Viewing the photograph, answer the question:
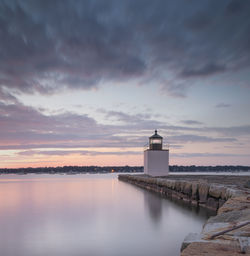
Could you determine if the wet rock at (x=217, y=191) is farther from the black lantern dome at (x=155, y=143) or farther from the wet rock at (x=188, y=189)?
the black lantern dome at (x=155, y=143)

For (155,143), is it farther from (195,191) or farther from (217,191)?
(217,191)

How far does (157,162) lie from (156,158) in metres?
0.32

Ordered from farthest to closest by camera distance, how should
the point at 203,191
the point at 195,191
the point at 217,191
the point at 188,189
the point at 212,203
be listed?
the point at 188,189
the point at 195,191
the point at 203,191
the point at 212,203
the point at 217,191

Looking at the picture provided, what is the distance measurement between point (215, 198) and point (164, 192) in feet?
17.0

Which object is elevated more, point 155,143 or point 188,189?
point 155,143

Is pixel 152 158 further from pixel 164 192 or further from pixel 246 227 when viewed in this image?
pixel 246 227

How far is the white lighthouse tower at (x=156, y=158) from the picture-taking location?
16.3m

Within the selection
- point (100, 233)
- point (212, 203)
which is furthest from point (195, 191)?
point (100, 233)

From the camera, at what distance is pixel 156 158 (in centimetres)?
1639

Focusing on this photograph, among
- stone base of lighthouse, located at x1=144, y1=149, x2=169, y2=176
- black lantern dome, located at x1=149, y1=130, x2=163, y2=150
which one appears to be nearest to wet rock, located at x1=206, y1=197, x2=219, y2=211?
stone base of lighthouse, located at x1=144, y1=149, x2=169, y2=176

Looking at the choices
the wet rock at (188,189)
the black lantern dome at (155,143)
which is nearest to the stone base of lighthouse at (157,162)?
the black lantern dome at (155,143)

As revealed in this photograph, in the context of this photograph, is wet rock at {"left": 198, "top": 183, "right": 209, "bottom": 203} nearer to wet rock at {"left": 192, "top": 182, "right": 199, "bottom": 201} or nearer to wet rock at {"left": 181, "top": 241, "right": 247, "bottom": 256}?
wet rock at {"left": 192, "top": 182, "right": 199, "bottom": 201}

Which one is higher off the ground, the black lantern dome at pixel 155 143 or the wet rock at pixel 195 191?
the black lantern dome at pixel 155 143

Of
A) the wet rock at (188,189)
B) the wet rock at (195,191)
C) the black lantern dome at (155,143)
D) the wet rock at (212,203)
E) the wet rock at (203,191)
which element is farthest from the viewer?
the black lantern dome at (155,143)
